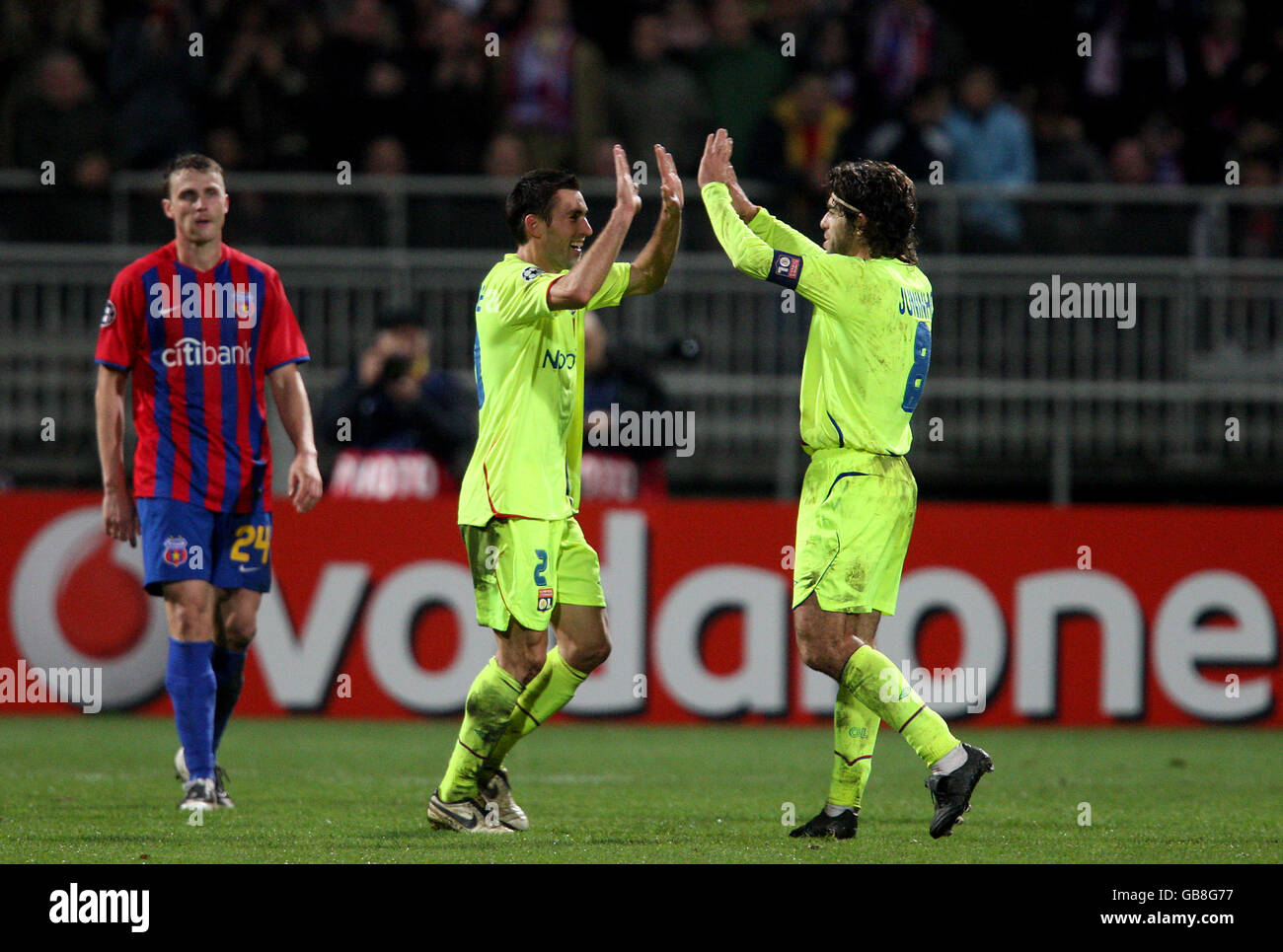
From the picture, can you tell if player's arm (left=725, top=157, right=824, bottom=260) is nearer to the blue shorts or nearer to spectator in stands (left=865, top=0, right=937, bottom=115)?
the blue shorts

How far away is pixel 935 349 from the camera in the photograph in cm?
1375

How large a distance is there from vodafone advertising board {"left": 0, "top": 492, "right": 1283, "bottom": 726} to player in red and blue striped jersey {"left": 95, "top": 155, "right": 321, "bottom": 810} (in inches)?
147

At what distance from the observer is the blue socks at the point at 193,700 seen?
25.4 feet

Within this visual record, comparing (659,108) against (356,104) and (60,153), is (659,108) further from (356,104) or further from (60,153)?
(60,153)

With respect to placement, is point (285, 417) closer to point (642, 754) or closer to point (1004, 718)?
point (642, 754)

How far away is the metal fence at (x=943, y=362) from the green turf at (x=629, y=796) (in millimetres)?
2319

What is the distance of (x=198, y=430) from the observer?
7867 millimetres

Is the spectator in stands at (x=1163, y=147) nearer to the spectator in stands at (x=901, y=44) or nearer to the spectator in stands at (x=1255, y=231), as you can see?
the spectator in stands at (x=1255, y=231)

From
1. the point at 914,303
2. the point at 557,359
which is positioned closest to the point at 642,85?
the point at 557,359

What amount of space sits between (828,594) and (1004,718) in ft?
17.5

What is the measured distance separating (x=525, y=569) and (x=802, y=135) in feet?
26.6

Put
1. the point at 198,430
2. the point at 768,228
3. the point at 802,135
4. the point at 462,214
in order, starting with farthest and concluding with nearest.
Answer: the point at 802,135, the point at 462,214, the point at 198,430, the point at 768,228

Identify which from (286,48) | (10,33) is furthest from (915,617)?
(10,33)

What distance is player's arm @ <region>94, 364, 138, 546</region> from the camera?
7.75 metres
